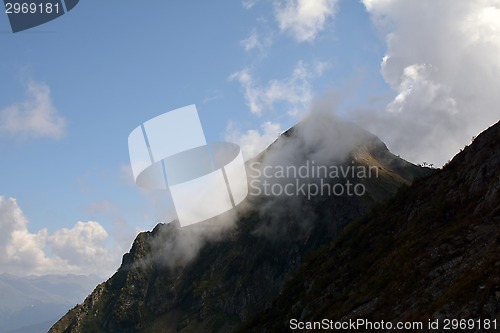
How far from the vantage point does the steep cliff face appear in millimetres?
33469

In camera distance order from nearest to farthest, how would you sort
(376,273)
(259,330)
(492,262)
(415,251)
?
(492,262)
(415,251)
(376,273)
(259,330)

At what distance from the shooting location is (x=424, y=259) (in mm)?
47000

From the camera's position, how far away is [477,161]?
64562mm

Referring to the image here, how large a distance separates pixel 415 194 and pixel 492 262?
51311mm

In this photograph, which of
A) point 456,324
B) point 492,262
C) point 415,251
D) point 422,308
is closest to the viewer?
point 456,324

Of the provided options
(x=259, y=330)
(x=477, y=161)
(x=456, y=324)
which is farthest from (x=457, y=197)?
(x=259, y=330)

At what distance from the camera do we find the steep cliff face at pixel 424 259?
110 feet

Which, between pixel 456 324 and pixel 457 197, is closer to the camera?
pixel 456 324

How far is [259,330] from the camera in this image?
318ft

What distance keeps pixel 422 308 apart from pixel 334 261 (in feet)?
164

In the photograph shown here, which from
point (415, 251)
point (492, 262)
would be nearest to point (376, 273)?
point (415, 251)

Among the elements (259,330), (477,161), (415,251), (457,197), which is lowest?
(259,330)

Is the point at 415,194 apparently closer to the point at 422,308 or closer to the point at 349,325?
the point at 349,325

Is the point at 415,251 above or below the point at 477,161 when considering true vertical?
below
